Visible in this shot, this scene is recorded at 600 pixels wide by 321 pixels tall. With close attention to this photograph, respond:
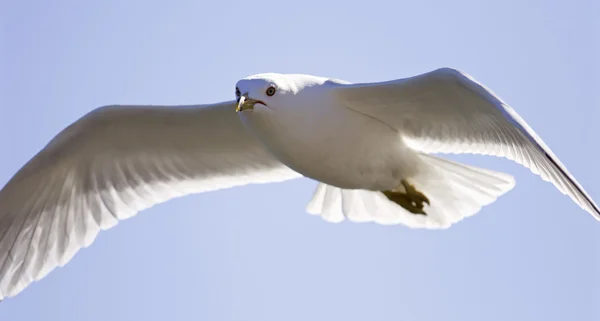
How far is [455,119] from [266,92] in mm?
1503

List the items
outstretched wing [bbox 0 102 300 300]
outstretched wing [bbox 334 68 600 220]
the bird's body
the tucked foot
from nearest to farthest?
outstretched wing [bbox 334 68 600 220] < the bird's body < the tucked foot < outstretched wing [bbox 0 102 300 300]

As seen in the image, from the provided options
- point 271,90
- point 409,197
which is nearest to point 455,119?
point 409,197

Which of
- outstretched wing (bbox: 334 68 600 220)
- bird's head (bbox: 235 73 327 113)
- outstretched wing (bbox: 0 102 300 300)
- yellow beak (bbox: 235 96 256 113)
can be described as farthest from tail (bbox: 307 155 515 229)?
yellow beak (bbox: 235 96 256 113)

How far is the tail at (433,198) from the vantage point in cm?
934

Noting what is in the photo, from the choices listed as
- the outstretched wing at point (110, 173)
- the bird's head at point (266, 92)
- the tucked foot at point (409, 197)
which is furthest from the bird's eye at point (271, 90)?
the tucked foot at point (409, 197)

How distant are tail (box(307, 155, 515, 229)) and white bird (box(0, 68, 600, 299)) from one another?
0.01 meters

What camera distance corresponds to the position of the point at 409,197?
9.23 metres

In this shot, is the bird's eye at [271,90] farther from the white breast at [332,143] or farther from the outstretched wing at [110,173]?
the outstretched wing at [110,173]

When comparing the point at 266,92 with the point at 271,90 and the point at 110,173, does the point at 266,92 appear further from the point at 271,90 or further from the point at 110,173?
the point at 110,173

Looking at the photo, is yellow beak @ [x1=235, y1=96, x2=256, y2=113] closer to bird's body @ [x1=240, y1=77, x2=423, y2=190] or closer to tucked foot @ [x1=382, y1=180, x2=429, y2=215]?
bird's body @ [x1=240, y1=77, x2=423, y2=190]

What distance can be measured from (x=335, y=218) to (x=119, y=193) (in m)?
1.83

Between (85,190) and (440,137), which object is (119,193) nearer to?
(85,190)

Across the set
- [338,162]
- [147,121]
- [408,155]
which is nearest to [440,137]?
[408,155]

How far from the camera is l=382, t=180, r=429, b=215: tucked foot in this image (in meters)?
9.14
